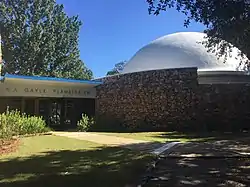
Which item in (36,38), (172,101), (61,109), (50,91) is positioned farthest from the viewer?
(36,38)

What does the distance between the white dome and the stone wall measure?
3603 mm

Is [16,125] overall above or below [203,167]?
above

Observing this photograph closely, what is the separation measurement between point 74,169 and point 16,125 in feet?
30.0

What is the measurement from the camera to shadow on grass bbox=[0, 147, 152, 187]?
22.5ft

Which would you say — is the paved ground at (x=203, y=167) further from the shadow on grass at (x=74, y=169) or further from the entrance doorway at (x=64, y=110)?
the entrance doorway at (x=64, y=110)

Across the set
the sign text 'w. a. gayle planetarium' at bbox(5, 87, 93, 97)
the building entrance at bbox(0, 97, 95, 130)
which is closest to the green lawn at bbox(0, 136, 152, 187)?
the sign text 'w. a. gayle planetarium' at bbox(5, 87, 93, 97)

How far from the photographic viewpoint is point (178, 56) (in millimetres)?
26219

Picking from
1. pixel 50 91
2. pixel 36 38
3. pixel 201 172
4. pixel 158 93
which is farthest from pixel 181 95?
pixel 36 38

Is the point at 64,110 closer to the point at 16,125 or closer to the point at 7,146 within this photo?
the point at 16,125

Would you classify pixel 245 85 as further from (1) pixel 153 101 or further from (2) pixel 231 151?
(2) pixel 231 151

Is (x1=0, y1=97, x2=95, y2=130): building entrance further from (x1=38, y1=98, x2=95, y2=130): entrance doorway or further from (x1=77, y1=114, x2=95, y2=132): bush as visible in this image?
(x1=77, y1=114, x2=95, y2=132): bush

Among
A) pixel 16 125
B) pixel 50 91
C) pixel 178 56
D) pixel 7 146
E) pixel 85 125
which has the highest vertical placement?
pixel 178 56

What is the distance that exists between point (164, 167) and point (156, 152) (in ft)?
7.59

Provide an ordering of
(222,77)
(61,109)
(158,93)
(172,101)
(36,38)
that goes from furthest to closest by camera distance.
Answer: (36,38)
(61,109)
(222,77)
(158,93)
(172,101)
